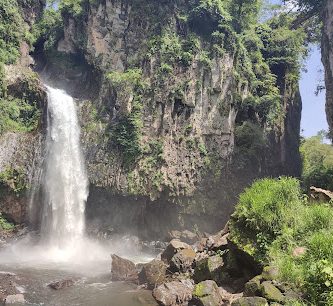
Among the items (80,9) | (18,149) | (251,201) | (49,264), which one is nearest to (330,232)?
(251,201)

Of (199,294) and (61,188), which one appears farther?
(61,188)

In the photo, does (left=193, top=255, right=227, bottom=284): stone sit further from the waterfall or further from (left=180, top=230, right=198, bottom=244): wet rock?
the waterfall

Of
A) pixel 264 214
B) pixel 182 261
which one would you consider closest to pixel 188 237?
Result: pixel 182 261

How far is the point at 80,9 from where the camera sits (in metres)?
33.0

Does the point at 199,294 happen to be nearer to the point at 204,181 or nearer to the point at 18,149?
the point at 204,181

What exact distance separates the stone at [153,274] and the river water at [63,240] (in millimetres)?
596

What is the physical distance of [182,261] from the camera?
1728 cm

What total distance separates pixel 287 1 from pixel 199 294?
3112 centimetres

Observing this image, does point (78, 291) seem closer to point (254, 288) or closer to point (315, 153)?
point (254, 288)

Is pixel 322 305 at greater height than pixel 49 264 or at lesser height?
greater

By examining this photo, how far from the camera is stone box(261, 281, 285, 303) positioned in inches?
406

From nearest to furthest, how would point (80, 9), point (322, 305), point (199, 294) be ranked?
point (322, 305), point (199, 294), point (80, 9)

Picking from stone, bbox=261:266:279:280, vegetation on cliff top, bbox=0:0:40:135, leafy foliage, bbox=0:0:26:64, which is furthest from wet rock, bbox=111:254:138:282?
leafy foliage, bbox=0:0:26:64

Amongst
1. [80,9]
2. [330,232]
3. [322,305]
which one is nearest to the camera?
[322,305]
